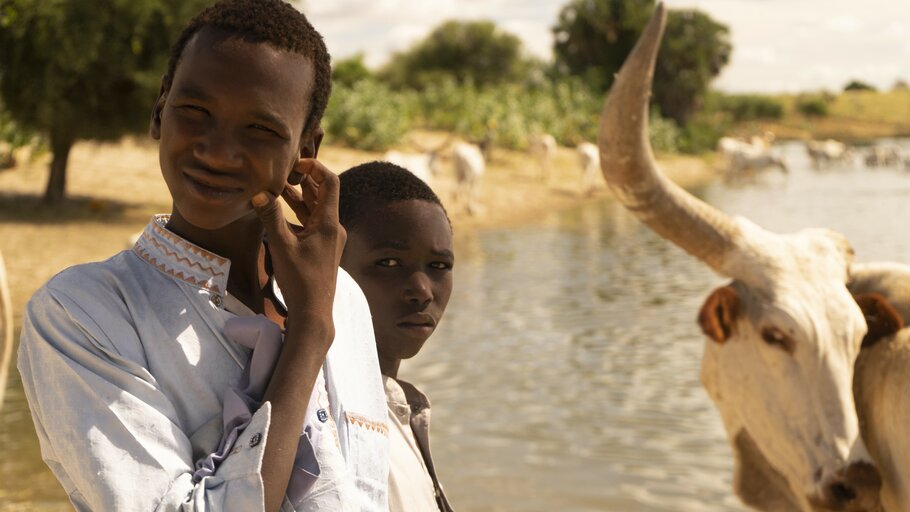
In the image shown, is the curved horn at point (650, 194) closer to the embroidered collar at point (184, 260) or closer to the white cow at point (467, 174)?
the embroidered collar at point (184, 260)

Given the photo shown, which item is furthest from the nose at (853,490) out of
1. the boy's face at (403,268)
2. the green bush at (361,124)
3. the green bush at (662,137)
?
the green bush at (662,137)

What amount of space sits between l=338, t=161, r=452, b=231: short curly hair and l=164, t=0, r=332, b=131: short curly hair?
0.60 meters

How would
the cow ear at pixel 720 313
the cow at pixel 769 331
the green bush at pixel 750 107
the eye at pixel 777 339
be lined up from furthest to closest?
the green bush at pixel 750 107 < the cow ear at pixel 720 313 < the eye at pixel 777 339 < the cow at pixel 769 331

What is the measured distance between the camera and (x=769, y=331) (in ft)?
10.0

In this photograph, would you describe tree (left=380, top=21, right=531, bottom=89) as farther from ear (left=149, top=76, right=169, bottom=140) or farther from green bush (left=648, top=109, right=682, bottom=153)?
ear (left=149, top=76, right=169, bottom=140)

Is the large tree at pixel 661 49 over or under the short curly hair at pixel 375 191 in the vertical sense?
under

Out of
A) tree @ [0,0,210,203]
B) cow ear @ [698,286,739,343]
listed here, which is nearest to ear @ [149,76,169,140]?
cow ear @ [698,286,739,343]

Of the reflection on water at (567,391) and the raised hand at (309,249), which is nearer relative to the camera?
the raised hand at (309,249)

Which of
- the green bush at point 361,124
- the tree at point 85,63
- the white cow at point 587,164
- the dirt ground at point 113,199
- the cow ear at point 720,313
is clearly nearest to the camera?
the cow ear at point 720,313

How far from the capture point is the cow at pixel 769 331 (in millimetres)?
2881

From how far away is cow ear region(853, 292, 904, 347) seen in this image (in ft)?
9.53

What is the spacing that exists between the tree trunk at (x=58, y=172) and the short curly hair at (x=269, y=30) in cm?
1412

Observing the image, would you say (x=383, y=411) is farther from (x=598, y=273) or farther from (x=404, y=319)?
(x=598, y=273)

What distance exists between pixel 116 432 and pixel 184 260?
→ 0.24 meters
